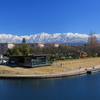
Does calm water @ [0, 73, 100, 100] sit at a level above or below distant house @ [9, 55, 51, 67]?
below

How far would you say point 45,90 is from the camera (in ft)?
93.3

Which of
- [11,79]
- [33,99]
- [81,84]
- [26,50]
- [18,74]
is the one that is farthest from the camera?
[26,50]

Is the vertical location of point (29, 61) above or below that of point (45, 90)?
above

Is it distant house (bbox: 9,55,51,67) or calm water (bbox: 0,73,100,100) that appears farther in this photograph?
distant house (bbox: 9,55,51,67)

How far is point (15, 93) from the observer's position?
2664cm

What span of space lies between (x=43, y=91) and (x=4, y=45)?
3814 inches

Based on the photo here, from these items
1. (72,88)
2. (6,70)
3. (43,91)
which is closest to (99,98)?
(72,88)

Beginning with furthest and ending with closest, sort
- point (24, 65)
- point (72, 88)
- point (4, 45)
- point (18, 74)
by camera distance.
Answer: point (4, 45) → point (24, 65) → point (18, 74) → point (72, 88)

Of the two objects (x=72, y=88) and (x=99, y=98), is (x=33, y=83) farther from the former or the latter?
(x=99, y=98)

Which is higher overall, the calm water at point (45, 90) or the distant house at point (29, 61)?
the distant house at point (29, 61)

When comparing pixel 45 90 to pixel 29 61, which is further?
pixel 29 61

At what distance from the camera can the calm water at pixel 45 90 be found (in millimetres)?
25109

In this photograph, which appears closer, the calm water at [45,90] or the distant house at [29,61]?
the calm water at [45,90]

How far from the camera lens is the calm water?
82.4 ft
